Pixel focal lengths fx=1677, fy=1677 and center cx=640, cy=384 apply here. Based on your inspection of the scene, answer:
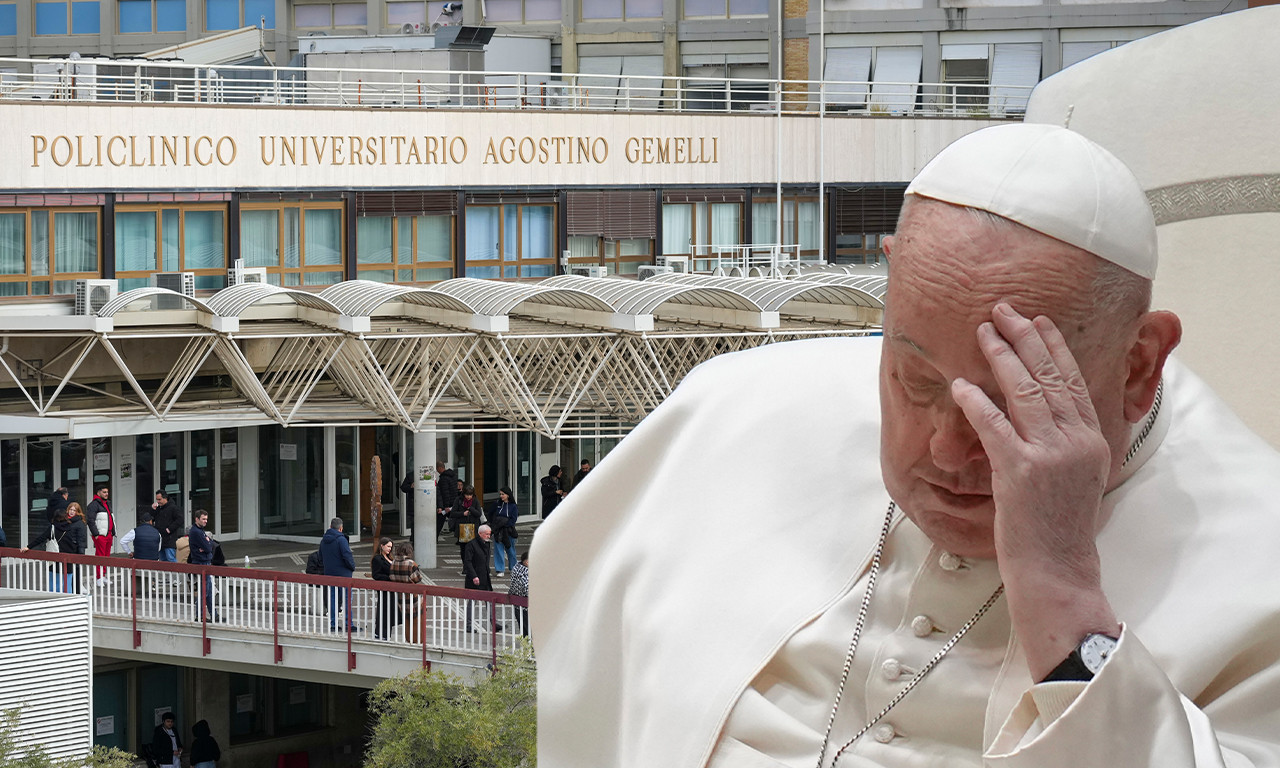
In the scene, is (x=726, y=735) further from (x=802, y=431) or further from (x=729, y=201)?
(x=729, y=201)

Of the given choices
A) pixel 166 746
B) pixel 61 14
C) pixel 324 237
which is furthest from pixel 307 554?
pixel 61 14

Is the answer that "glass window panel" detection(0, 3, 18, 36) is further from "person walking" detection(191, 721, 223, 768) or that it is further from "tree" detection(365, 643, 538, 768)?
"tree" detection(365, 643, 538, 768)

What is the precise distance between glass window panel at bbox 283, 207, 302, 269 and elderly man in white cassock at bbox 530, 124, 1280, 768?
1037 inches

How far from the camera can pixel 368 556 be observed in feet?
84.9

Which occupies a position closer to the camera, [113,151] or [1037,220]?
[1037,220]

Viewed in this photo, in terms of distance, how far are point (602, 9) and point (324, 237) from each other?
15671 millimetres

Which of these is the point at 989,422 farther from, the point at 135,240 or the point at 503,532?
the point at 135,240

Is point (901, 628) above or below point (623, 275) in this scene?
below

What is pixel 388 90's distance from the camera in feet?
101

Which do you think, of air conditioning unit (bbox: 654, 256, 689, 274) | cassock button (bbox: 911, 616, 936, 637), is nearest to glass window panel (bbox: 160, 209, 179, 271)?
air conditioning unit (bbox: 654, 256, 689, 274)

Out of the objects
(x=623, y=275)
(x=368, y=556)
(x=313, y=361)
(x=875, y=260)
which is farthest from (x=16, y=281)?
(x=875, y=260)

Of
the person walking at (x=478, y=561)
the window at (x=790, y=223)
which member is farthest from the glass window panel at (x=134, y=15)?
the person walking at (x=478, y=561)

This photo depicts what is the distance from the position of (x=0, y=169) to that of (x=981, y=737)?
80.5 feet

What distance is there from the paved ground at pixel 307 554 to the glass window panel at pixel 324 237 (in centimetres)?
473
